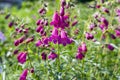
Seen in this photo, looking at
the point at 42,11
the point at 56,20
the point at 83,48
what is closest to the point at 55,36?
the point at 56,20

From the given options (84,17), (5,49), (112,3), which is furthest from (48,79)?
(84,17)

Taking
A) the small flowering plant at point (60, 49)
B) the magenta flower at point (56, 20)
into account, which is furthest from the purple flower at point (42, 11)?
the magenta flower at point (56, 20)

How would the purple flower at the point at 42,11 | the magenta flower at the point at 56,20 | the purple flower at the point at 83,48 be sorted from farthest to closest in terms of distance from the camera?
1. the purple flower at the point at 42,11
2. the purple flower at the point at 83,48
3. the magenta flower at the point at 56,20

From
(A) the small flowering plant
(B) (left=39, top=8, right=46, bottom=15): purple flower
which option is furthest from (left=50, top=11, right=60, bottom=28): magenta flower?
(B) (left=39, top=8, right=46, bottom=15): purple flower

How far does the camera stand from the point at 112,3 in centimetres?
362

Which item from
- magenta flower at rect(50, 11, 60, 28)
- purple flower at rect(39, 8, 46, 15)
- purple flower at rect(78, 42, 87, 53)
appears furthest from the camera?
purple flower at rect(39, 8, 46, 15)

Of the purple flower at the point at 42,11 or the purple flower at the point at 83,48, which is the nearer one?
the purple flower at the point at 83,48

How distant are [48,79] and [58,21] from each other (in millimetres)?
533

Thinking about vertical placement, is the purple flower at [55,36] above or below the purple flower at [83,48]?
above

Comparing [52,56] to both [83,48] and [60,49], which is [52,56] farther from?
[60,49]

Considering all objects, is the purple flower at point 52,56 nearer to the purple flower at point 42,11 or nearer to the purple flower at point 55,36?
the purple flower at point 55,36

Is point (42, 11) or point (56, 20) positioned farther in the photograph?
point (42, 11)

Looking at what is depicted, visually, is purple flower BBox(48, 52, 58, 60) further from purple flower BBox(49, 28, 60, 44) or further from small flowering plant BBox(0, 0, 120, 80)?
purple flower BBox(49, 28, 60, 44)

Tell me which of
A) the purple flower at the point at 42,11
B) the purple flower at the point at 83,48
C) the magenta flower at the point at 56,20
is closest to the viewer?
the magenta flower at the point at 56,20
